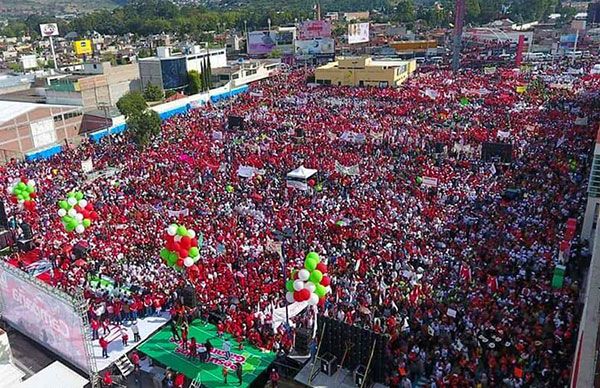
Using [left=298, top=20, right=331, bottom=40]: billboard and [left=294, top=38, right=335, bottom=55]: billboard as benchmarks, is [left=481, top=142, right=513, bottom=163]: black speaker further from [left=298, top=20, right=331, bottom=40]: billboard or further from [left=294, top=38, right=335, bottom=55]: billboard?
[left=298, top=20, right=331, bottom=40]: billboard

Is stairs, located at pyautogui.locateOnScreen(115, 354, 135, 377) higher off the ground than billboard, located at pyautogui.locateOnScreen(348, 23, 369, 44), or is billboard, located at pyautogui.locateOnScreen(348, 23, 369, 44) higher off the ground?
billboard, located at pyautogui.locateOnScreen(348, 23, 369, 44)

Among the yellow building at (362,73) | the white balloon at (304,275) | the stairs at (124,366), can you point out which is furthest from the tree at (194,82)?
the white balloon at (304,275)

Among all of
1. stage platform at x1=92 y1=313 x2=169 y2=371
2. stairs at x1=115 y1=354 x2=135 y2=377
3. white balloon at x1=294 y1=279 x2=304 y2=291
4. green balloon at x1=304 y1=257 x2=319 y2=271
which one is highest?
green balloon at x1=304 y1=257 x2=319 y2=271

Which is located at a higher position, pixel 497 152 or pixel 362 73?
pixel 362 73

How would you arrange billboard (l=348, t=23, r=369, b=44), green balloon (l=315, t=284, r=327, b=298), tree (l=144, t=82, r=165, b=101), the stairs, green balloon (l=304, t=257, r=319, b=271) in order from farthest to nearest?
billboard (l=348, t=23, r=369, b=44), tree (l=144, t=82, r=165, b=101), the stairs, green balloon (l=315, t=284, r=327, b=298), green balloon (l=304, t=257, r=319, b=271)

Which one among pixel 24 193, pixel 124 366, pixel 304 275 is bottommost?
pixel 124 366

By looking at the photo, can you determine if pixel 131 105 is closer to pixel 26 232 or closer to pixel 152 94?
pixel 152 94

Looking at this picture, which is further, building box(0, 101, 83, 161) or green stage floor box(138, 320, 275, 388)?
building box(0, 101, 83, 161)

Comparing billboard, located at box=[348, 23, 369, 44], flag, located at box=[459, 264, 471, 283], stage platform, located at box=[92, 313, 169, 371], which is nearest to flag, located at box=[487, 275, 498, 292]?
flag, located at box=[459, 264, 471, 283]

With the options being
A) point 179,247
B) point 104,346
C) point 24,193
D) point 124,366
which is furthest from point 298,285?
point 24,193
